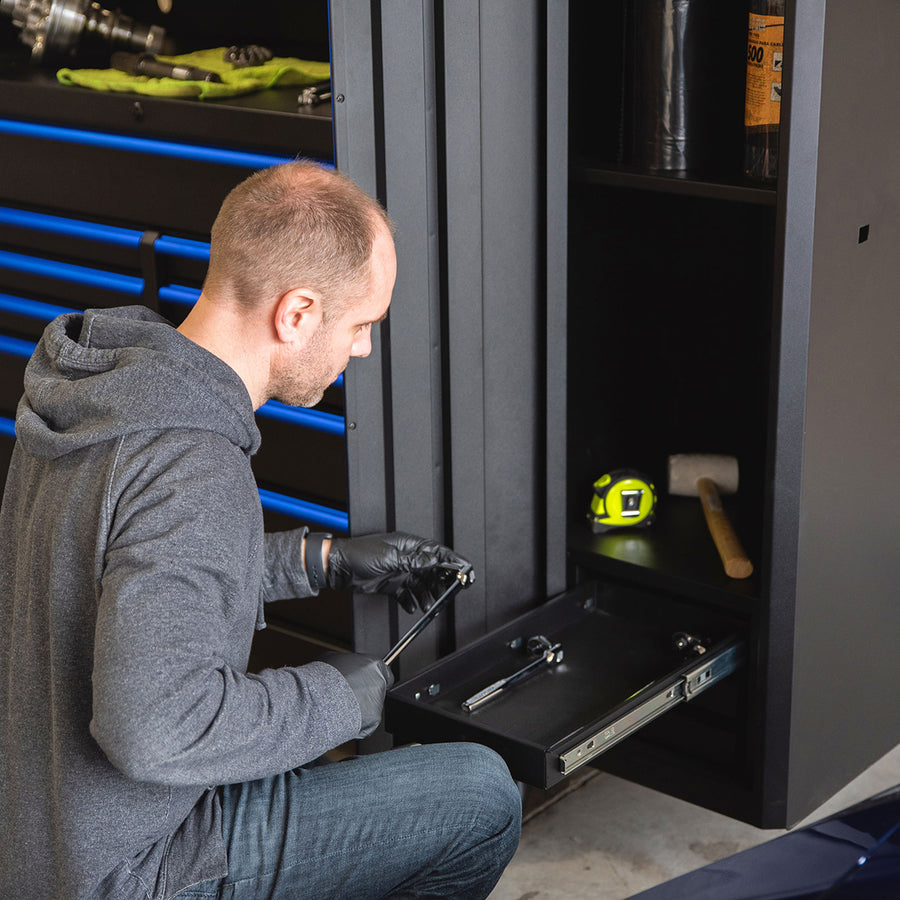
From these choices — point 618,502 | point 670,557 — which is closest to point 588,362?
point 618,502

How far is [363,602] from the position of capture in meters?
1.85

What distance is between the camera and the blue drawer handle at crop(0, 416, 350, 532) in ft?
6.25

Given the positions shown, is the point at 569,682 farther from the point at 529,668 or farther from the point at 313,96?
the point at 313,96

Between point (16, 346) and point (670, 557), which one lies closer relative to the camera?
point (670, 557)

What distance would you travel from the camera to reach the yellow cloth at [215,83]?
189 cm

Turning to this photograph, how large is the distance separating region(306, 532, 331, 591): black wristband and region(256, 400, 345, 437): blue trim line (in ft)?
0.54

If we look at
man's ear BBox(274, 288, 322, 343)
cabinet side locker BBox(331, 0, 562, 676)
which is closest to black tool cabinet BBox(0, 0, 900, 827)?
cabinet side locker BBox(331, 0, 562, 676)

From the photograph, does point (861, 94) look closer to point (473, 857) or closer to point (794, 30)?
point (794, 30)

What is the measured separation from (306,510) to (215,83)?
0.65 m

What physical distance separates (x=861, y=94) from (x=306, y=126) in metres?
0.74

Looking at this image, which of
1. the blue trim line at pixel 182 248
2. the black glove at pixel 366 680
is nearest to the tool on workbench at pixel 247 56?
the blue trim line at pixel 182 248

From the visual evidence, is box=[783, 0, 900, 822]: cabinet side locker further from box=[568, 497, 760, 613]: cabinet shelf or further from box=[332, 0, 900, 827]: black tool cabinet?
box=[568, 497, 760, 613]: cabinet shelf

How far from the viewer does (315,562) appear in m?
1.79

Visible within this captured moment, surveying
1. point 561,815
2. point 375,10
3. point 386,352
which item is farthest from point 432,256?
point 561,815
